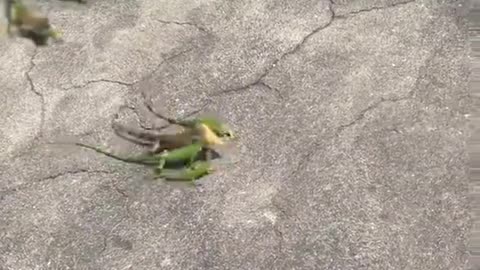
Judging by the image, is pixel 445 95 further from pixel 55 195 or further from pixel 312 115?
pixel 55 195

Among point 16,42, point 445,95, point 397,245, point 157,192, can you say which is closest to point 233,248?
point 157,192

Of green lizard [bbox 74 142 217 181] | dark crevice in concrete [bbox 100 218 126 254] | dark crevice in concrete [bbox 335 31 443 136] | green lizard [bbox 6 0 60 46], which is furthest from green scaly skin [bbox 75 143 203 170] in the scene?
green lizard [bbox 6 0 60 46]

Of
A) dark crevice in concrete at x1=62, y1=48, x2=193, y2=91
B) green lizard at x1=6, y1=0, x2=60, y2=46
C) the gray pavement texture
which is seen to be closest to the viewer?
the gray pavement texture

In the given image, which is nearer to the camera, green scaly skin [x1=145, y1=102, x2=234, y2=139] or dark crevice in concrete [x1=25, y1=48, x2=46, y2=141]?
green scaly skin [x1=145, y1=102, x2=234, y2=139]

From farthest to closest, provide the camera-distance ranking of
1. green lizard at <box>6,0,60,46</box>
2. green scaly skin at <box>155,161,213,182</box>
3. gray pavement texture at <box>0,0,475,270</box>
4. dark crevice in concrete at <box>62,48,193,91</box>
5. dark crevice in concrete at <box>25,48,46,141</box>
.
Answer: green lizard at <box>6,0,60,46</box> → dark crevice in concrete at <box>62,48,193,91</box> → dark crevice in concrete at <box>25,48,46,141</box> → green scaly skin at <box>155,161,213,182</box> → gray pavement texture at <box>0,0,475,270</box>

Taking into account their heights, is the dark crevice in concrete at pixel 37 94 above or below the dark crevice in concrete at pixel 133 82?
below

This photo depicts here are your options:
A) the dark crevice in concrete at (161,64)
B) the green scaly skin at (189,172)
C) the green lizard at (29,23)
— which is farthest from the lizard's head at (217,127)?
the green lizard at (29,23)

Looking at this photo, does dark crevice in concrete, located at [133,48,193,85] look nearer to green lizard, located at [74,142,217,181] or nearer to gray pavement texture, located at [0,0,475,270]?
gray pavement texture, located at [0,0,475,270]

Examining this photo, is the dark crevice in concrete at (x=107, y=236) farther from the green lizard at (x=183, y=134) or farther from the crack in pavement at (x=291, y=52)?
the crack in pavement at (x=291, y=52)
